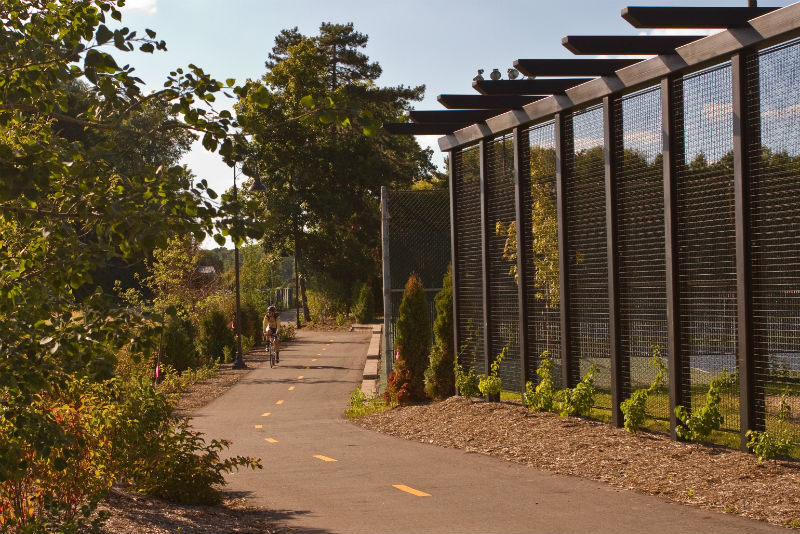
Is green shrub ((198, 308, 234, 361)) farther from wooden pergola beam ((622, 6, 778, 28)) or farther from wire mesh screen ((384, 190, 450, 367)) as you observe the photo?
wooden pergola beam ((622, 6, 778, 28))

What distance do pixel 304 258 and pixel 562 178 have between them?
43.3 m

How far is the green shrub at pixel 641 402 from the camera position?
9.88 meters

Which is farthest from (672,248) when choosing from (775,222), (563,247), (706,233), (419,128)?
(419,128)

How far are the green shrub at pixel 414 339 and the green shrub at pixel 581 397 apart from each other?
13.7 feet

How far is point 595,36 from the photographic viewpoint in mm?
9031

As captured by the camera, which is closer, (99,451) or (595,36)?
(99,451)

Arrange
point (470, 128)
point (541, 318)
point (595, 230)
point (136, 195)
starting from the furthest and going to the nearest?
point (470, 128)
point (541, 318)
point (595, 230)
point (136, 195)

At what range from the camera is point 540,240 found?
1248cm

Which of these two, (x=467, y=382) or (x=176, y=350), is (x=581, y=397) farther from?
(x=176, y=350)

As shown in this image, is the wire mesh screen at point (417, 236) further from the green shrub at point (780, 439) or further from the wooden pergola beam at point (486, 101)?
the green shrub at point (780, 439)

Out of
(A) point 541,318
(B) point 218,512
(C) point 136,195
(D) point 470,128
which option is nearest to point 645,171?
(A) point 541,318

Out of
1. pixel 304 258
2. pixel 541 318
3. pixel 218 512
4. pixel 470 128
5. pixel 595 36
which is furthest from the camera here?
pixel 304 258

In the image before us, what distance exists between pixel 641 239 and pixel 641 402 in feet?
6.11

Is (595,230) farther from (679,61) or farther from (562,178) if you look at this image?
(679,61)
